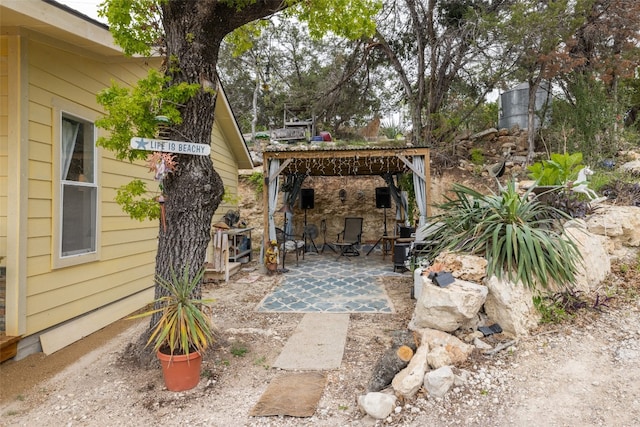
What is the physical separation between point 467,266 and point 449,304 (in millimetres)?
516

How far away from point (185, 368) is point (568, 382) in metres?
2.63

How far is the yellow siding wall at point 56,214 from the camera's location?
300 cm

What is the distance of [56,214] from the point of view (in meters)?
3.21

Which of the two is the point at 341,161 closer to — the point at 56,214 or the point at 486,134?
the point at 56,214

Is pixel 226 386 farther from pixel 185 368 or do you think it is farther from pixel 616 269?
pixel 616 269

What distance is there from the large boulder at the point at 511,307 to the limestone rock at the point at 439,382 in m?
0.88

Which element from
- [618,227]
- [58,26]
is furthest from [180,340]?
[618,227]

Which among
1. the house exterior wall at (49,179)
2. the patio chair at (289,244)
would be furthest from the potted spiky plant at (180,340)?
the patio chair at (289,244)

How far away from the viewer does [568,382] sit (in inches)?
90.9

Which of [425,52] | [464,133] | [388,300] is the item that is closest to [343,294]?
[388,300]

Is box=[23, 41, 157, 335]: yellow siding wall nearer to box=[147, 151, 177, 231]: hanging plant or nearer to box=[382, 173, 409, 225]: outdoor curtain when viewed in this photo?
box=[147, 151, 177, 231]: hanging plant

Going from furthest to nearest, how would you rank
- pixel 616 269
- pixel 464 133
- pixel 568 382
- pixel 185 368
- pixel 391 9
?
pixel 464 133
pixel 391 9
pixel 616 269
pixel 185 368
pixel 568 382

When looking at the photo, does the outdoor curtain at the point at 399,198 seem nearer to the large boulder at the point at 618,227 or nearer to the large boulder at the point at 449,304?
the large boulder at the point at 618,227

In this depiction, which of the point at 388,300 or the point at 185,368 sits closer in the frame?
the point at 185,368
